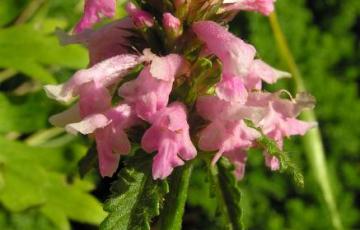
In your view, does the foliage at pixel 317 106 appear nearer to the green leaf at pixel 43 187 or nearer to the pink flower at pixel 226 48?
the green leaf at pixel 43 187

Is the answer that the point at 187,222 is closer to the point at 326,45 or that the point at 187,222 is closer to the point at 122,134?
the point at 326,45

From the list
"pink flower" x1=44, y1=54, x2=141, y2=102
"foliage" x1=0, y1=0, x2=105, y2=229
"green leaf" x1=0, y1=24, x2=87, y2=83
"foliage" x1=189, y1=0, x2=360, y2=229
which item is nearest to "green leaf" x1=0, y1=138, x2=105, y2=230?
"foliage" x1=0, y1=0, x2=105, y2=229

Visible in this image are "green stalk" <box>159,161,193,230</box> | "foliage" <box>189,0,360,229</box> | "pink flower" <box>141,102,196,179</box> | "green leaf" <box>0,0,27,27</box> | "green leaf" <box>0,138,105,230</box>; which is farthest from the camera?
"foliage" <box>189,0,360,229</box>

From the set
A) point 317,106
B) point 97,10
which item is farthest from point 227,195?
point 317,106

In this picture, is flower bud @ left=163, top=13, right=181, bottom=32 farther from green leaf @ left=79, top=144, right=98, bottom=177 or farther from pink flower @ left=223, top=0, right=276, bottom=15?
green leaf @ left=79, top=144, right=98, bottom=177

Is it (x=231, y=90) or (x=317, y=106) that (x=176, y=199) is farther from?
(x=317, y=106)

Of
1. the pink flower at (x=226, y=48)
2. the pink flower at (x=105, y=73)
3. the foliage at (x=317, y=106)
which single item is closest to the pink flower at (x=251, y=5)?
the pink flower at (x=226, y=48)

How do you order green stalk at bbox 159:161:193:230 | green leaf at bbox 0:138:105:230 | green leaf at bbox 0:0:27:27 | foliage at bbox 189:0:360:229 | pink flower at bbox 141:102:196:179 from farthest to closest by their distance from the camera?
1. foliage at bbox 189:0:360:229
2. green leaf at bbox 0:0:27:27
3. green leaf at bbox 0:138:105:230
4. green stalk at bbox 159:161:193:230
5. pink flower at bbox 141:102:196:179
